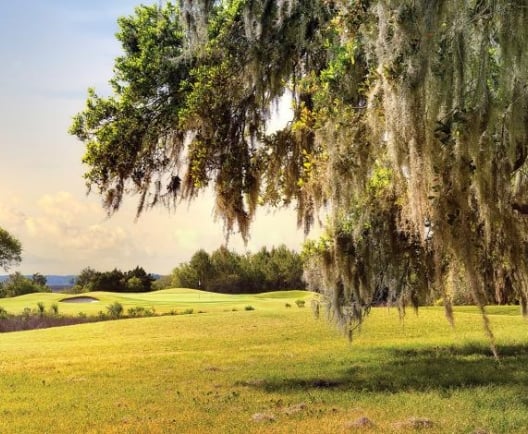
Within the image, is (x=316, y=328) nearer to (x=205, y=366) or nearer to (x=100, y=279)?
(x=205, y=366)

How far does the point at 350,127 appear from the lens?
8.21 meters

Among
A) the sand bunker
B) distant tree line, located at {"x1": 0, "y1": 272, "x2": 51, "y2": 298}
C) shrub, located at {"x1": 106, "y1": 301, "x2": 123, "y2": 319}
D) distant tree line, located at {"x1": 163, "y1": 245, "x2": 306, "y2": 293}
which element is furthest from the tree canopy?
distant tree line, located at {"x1": 0, "y1": 272, "x2": 51, "y2": 298}

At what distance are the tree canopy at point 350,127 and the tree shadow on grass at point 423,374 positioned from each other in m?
1.41

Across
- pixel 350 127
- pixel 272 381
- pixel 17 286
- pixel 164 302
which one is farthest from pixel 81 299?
pixel 350 127

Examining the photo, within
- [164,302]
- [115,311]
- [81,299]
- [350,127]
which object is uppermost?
[350,127]

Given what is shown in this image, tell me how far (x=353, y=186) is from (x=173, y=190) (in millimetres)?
4357

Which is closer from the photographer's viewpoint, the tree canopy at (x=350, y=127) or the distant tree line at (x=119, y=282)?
the tree canopy at (x=350, y=127)

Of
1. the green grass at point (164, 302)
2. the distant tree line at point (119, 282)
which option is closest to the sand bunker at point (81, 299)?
the green grass at point (164, 302)

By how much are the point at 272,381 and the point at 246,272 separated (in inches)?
2095

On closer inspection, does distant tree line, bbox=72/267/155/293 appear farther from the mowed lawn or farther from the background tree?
the mowed lawn

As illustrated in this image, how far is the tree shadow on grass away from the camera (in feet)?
39.8

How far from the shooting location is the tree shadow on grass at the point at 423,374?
1212 cm

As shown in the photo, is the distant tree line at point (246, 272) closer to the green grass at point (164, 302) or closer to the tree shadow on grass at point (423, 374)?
the green grass at point (164, 302)

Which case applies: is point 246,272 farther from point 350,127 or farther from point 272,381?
point 350,127
